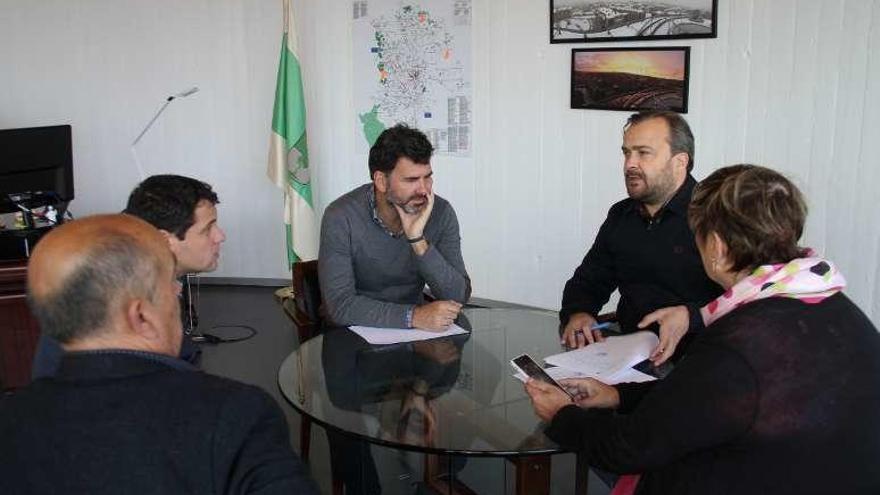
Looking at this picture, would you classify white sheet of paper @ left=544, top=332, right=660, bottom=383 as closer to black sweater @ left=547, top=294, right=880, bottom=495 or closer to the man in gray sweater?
the man in gray sweater

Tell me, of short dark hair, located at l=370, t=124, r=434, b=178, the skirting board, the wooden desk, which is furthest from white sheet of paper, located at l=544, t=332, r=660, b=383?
the skirting board

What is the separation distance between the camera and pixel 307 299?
9.84 ft

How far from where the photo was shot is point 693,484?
1.45 metres

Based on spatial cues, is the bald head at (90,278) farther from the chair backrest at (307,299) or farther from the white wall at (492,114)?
the white wall at (492,114)

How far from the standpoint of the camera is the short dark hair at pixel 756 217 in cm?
148

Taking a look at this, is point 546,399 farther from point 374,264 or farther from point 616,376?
point 374,264

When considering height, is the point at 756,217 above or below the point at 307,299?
above

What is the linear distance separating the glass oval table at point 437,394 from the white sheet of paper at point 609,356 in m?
0.13

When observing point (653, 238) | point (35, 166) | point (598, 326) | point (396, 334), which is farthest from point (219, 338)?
point (653, 238)

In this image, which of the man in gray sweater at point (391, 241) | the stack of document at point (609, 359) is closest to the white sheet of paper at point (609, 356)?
the stack of document at point (609, 359)

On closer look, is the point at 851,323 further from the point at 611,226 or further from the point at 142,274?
the point at 611,226

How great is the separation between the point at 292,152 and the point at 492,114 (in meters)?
1.36

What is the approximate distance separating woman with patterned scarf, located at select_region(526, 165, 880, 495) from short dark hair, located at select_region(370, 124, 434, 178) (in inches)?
55.6

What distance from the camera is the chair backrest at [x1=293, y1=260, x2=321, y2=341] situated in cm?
296
